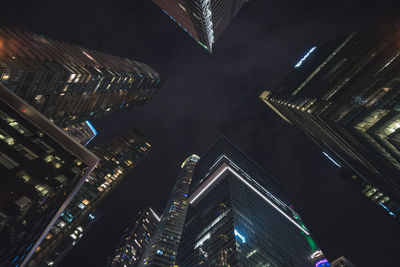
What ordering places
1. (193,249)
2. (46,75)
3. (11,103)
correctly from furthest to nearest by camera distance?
(193,249) → (46,75) → (11,103)

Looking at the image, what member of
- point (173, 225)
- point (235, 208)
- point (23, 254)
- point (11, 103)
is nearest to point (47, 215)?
point (23, 254)

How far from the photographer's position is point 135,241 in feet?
431

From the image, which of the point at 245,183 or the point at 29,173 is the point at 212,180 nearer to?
the point at 245,183

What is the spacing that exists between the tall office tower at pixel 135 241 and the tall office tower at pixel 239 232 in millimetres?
55311

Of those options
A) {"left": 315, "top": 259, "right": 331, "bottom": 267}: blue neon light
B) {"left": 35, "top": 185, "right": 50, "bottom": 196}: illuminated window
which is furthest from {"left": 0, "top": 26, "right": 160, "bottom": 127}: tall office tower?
{"left": 315, "top": 259, "right": 331, "bottom": 267}: blue neon light

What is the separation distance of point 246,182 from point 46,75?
80351 millimetres

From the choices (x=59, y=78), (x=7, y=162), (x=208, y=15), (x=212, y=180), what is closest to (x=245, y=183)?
(x=212, y=180)

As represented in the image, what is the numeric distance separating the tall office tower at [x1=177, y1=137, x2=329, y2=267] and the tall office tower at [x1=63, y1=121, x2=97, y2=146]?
65.3 metres

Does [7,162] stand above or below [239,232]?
above

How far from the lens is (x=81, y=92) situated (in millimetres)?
63812

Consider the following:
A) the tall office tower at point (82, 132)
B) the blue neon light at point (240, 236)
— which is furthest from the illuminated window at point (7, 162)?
the tall office tower at point (82, 132)

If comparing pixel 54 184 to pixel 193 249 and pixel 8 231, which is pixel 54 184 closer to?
pixel 8 231

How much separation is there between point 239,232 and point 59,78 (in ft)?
187

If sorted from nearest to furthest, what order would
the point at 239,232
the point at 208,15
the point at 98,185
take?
the point at 239,232
the point at 98,185
the point at 208,15
